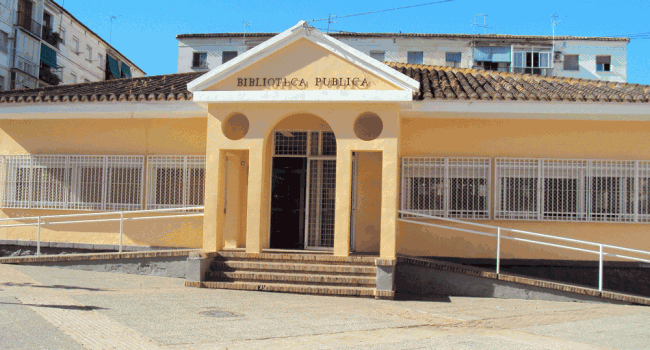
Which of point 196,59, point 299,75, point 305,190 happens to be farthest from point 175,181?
point 196,59

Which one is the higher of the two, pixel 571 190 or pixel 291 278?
Result: pixel 571 190

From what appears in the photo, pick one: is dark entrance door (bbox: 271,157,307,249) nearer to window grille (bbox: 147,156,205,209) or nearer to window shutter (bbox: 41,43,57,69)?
window grille (bbox: 147,156,205,209)

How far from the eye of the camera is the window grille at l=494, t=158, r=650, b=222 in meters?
10.9

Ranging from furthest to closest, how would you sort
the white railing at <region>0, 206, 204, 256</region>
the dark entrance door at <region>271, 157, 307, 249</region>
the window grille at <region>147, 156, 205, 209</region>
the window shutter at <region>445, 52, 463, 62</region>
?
the window shutter at <region>445, 52, 463, 62</region>
the window grille at <region>147, 156, 205, 209</region>
the dark entrance door at <region>271, 157, 307, 249</region>
the white railing at <region>0, 206, 204, 256</region>

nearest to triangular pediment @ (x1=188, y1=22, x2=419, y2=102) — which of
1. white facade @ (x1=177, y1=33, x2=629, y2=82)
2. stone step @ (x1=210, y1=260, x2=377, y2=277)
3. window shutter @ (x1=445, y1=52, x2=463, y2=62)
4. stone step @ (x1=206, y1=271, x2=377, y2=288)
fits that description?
stone step @ (x1=210, y1=260, x2=377, y2=277)

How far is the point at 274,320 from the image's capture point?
23.2 feet

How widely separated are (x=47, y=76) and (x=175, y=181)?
2750 cm

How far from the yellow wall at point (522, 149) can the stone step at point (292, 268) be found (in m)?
1.96

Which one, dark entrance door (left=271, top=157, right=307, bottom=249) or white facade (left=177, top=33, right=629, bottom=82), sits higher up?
white facade (left=177, top=33, right=629, bottom=82)

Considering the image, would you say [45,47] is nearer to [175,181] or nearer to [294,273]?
[175,181]

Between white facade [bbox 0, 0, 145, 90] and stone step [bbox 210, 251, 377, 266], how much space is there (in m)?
27.0

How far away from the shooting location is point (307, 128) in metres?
11.5

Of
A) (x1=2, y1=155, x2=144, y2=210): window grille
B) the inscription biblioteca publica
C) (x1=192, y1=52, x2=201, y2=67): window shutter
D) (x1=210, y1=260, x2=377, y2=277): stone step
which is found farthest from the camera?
(x1=192, y1=52, x2=201, y2=67): window shutter

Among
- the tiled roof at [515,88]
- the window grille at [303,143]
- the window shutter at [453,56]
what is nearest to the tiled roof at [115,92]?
the window grille at [303,143]
